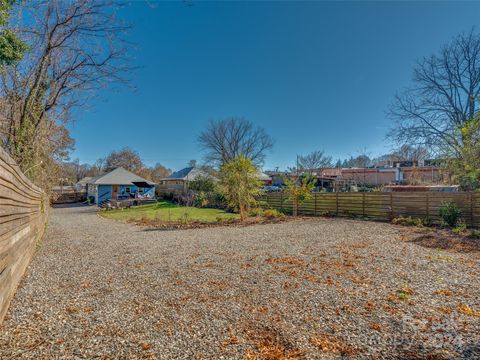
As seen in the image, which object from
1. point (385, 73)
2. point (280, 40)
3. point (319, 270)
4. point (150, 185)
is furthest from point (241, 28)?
point (150, 185)

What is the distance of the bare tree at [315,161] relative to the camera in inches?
1752

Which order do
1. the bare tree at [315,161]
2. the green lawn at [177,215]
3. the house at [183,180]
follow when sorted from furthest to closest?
the bare tree at [315,161], the house at [183,180], the green lawn at [177,215]

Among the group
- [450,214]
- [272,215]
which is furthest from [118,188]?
[450,214]

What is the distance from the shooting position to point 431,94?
18.3m

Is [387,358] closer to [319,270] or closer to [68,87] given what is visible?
[319,270]

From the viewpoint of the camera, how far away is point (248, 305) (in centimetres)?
350

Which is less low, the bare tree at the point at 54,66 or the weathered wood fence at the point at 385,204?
the bare tree at the point at 54,66

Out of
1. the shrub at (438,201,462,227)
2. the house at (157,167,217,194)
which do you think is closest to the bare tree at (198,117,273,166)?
the house at (157,167,217,194)

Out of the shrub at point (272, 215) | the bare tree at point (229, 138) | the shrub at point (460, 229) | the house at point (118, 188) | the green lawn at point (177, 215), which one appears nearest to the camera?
the shrub at point (460, 229)

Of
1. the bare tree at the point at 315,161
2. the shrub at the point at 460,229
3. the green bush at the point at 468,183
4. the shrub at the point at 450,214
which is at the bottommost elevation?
the shrub at the point at 460,229

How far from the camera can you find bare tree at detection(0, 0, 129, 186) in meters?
5.72

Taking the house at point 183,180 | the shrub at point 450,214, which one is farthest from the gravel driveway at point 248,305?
the house at point 183,180

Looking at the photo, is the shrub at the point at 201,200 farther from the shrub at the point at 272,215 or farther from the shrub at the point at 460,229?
the shrub at the point at 460,229

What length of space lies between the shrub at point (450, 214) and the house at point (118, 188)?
87.1 feet
